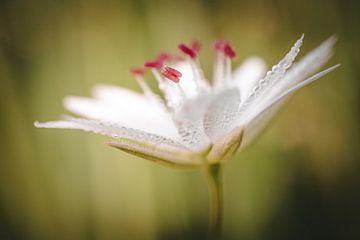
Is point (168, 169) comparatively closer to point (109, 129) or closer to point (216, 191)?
point (216, 191)

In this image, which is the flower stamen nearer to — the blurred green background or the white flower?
the white flower

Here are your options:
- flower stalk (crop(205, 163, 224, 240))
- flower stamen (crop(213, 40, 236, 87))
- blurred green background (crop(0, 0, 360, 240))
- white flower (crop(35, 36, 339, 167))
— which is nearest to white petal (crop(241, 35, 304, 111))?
white flower (crop(35, 36, 339, 167))

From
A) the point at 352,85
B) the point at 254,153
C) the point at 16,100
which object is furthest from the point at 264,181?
the point at 16,100

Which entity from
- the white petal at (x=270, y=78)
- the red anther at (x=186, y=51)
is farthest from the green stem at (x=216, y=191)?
the red anther at (x=186, y=51)

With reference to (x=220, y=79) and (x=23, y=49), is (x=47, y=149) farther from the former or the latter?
(x=220, y=79)

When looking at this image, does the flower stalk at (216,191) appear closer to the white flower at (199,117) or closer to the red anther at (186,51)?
the white flower at (199,117)

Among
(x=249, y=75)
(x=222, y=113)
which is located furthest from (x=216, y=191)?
(x=249, y=75)
